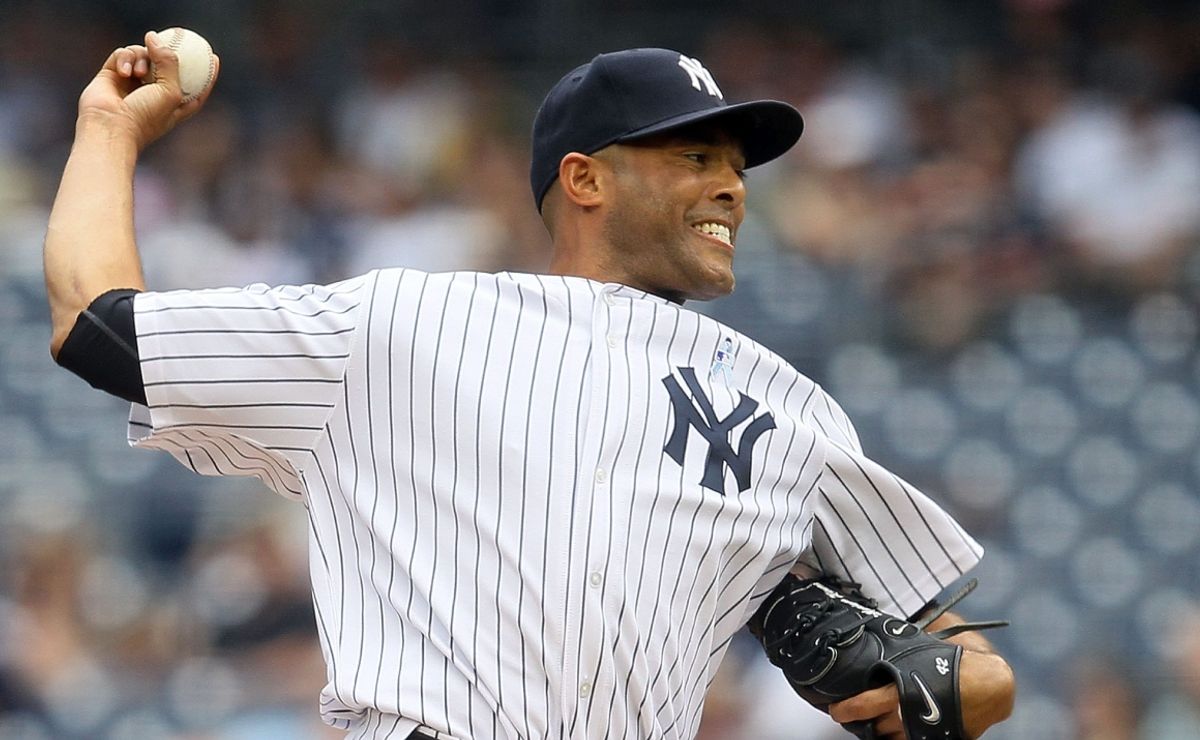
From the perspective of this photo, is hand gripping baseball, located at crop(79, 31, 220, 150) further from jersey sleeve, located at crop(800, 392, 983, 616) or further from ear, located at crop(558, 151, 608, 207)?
jersey sleeve, located at crop(800, 392, 983, 616)

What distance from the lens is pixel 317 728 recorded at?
5047 millimetres

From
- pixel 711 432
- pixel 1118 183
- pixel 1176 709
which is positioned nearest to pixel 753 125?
pixel 711 432

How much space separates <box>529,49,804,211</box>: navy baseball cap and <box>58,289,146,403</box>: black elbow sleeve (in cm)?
73

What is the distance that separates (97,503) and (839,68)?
300cm

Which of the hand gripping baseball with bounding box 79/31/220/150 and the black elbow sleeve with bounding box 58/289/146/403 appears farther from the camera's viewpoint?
the hand gripping baseball with bounding box 79/31/220/150

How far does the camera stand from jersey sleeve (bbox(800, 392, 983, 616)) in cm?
244

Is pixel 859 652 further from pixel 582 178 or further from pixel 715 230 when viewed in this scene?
pixel 582 178

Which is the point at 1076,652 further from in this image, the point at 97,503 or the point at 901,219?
the point at 97,503

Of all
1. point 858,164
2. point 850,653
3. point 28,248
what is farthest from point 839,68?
point 850,653

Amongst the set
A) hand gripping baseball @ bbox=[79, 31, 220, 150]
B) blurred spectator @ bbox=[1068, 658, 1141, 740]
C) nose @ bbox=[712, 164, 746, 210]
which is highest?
nose @ bbox=[712, 164, 746, 210]

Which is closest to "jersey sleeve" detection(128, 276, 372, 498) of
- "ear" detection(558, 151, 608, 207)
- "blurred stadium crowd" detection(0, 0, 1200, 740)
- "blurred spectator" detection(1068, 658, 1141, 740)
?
"ear" detection(558, 151, 608, 207)

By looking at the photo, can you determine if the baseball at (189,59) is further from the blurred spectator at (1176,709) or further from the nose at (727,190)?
the blurred spectator at (1176,709)

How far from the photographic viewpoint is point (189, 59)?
7.47ft

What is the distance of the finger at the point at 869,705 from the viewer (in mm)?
2338
